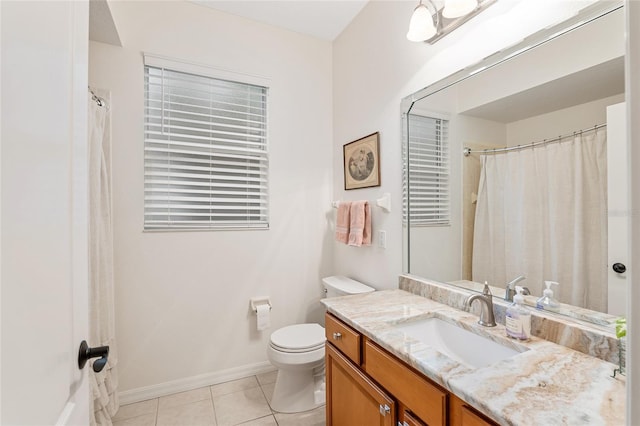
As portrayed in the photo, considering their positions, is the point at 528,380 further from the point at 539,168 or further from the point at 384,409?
the point at 539,168

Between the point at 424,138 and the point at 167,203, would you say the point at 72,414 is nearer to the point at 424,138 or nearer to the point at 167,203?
the point at 167,203

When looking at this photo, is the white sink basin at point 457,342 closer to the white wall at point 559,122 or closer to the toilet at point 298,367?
the toilet at point 298,367

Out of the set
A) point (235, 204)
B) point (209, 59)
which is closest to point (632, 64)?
point (235, 204)

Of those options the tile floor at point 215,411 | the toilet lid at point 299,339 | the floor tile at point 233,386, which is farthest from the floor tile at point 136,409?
the toilet lid at point 299,339

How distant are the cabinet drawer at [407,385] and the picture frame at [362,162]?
46.7 inches

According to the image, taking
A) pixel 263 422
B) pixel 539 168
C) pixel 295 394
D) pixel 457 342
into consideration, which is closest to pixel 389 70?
pixel 539 168

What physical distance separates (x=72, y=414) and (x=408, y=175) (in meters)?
1.73

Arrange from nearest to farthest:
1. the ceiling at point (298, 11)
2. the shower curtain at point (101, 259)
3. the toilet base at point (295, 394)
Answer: the shower curtain at point (101, 259) < the toilet base at point (295, 394) < the ceiling at point (298, 11)

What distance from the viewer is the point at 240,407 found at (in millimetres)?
1934

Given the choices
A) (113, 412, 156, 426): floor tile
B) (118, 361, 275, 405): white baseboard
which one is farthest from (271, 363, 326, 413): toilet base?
(113, 412, 156, 426): floor tile

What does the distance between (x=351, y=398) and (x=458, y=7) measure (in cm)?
184

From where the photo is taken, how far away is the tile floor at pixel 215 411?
70.8 inches

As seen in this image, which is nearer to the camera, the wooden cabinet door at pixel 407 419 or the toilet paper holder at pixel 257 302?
the wooden cabinet door at pixel 407 419

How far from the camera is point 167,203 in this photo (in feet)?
6.88
